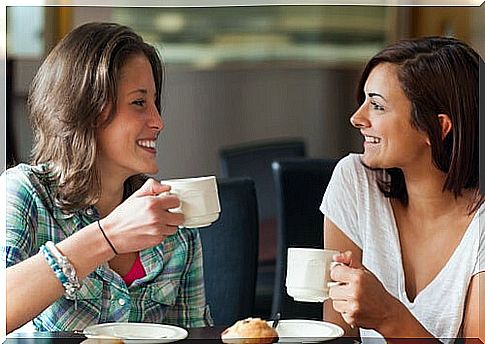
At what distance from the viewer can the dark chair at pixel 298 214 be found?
1361mm

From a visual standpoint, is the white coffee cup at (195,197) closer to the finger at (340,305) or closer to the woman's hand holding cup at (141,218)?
the woman's hand holding cup at (141,218)

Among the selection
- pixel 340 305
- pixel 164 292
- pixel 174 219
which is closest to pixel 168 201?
pixel 174 219

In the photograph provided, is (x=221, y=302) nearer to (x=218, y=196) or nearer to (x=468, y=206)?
(x=218, y=196)

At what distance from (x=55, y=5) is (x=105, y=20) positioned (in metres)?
0.06

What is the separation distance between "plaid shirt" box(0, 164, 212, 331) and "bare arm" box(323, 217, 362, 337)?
0.14 meters

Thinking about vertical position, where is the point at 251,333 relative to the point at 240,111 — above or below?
below

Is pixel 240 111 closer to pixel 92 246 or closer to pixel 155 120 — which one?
pixel 155 120

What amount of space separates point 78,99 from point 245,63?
19 cm

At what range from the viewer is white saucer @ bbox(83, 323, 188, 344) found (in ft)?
4.42

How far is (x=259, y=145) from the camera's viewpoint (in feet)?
4.49

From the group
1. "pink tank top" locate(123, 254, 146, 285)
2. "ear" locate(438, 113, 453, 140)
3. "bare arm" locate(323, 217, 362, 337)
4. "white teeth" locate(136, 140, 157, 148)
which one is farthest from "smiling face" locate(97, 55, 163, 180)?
"ear" locate(438, 113, 453, 140)

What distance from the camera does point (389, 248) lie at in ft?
4.51

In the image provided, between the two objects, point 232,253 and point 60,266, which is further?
point 232,253

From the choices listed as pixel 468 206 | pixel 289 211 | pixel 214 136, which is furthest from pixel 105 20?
pixel 468 206
